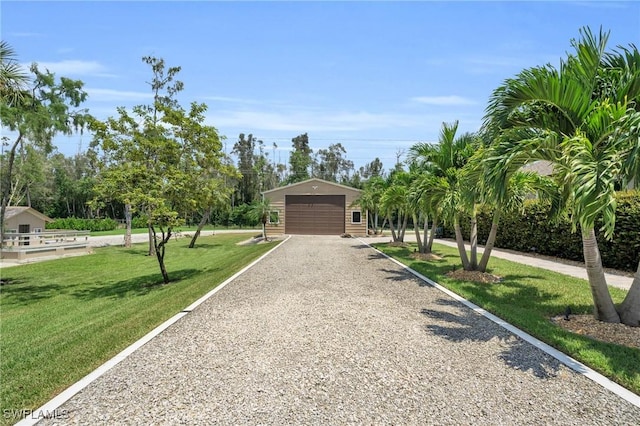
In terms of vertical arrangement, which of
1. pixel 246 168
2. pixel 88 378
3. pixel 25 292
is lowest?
pixel 25 292

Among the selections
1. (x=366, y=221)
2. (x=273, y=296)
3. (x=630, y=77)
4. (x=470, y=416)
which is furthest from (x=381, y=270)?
(x=366, y=221)

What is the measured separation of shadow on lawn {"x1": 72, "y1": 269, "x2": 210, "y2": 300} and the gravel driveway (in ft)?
22.4

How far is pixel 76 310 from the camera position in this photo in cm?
950

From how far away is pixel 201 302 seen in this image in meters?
7.01

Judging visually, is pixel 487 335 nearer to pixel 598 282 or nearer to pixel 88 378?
pixel 598 282

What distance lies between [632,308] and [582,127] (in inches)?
100

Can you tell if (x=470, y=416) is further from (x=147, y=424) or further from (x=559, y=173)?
(x=559, y=173)

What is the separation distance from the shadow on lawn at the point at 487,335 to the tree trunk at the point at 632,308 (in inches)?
67.7

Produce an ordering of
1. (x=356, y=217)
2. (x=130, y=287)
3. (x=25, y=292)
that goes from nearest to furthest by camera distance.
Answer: (x=25, y=292) → (x=130, y=287) → (x=356, y=217)

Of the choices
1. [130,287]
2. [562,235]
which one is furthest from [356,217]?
[130,287]

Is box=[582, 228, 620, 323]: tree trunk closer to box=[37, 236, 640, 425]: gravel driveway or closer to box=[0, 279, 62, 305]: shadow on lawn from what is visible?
box=[37, 236, 640, 425]: gravel driveway

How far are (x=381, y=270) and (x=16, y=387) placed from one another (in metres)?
8.37

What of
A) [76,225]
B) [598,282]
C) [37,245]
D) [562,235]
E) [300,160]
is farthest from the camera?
[300,160]

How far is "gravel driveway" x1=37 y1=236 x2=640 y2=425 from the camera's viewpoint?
3.13 metres
